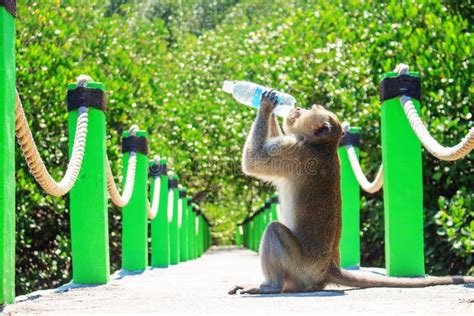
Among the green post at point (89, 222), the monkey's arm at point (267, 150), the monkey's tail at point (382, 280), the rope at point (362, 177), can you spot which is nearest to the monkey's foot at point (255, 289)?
the monkey's tail at point (382, 280)

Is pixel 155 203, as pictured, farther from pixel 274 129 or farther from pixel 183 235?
pixel 183 235

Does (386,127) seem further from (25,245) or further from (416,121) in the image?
(25,245)

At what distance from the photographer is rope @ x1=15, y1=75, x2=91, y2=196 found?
3895 mm

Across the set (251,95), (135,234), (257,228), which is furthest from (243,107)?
(251,95)

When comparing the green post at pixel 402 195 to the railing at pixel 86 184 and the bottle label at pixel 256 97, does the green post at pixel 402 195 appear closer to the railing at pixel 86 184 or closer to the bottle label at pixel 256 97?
the bottle label at pixel 256 97

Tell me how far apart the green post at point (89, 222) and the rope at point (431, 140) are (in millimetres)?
2199

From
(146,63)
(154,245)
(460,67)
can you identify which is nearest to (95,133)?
(154,245)

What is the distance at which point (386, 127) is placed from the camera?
579 centimetres

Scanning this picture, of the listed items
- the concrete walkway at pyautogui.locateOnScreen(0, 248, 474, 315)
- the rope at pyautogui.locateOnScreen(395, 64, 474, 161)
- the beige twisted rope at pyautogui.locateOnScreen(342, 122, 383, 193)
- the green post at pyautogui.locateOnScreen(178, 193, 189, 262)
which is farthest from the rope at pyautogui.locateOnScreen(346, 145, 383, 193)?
the green post at pyautogui.locateOnScreen(178, 193, 189, 262)

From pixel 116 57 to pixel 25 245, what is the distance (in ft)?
18.7

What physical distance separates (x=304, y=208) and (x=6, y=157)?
205cm

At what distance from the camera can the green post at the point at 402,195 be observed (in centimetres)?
560

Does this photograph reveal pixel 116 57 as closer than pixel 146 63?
Yes

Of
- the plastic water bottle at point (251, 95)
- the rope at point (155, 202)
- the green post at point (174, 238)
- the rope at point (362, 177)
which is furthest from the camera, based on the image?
the green post at point (174, 238)
